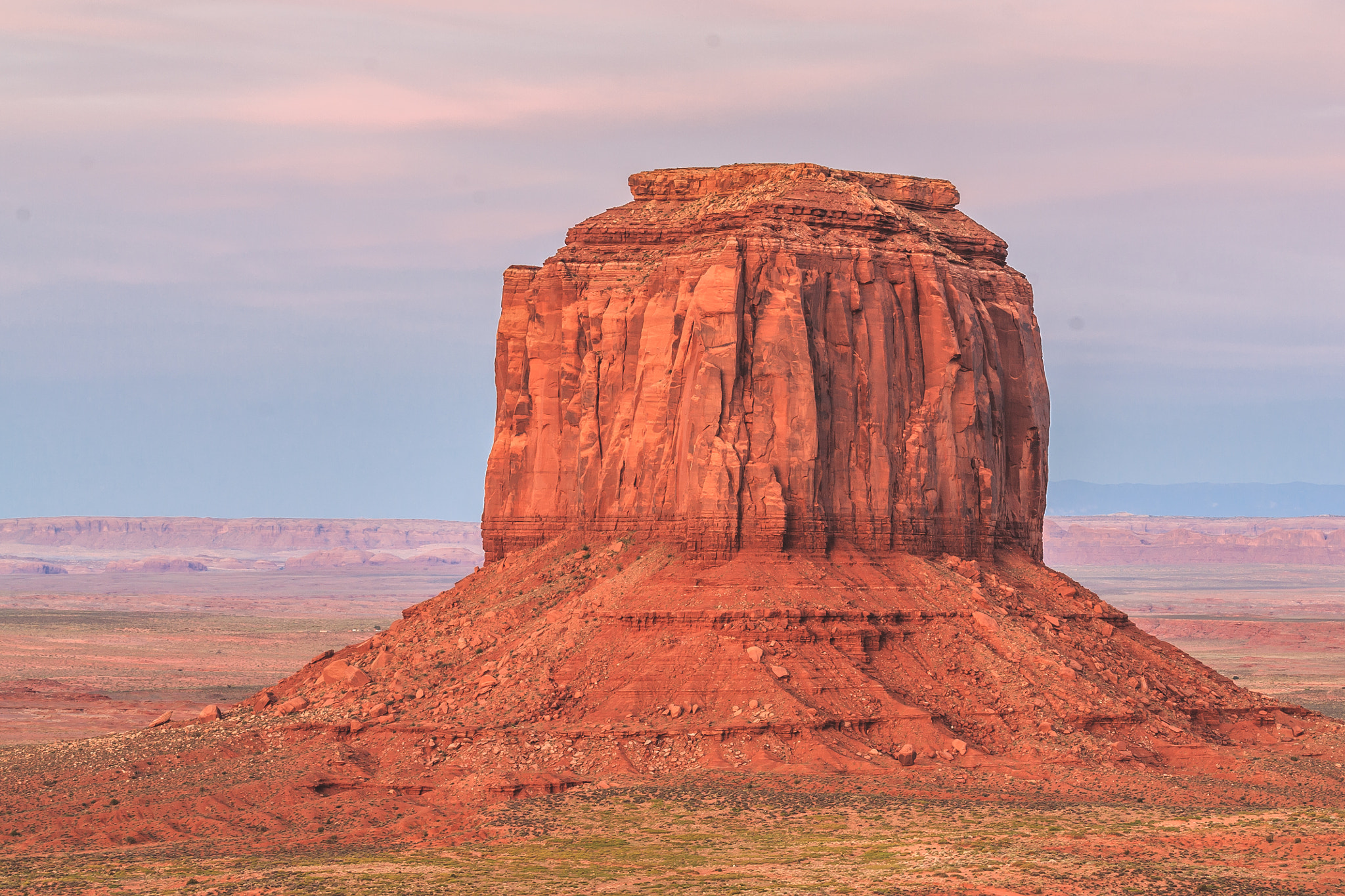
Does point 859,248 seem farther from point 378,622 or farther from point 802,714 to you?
point 378,622

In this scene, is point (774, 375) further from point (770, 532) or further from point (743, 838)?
point (743, 838)

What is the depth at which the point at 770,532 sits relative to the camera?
59.8m

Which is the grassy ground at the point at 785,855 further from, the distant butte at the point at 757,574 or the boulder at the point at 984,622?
the boulder at the point at 984,622

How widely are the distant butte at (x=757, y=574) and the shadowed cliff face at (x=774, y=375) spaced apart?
0.11m

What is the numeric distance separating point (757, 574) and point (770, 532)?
1588 millimetres

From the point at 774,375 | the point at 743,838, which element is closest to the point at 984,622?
the point at 774,375

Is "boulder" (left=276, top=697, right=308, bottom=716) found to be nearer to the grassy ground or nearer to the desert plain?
the desert plain

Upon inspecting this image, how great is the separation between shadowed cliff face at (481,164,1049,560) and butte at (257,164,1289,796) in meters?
0.10

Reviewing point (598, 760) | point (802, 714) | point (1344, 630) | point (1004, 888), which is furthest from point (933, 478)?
point (1344, 630)

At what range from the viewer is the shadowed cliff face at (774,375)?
60719mm

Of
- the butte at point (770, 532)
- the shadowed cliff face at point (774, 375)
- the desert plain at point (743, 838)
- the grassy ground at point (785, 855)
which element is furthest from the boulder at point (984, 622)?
the grassy ground at point (785, 855)

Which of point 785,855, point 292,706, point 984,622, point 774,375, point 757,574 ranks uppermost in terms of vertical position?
point 774,375

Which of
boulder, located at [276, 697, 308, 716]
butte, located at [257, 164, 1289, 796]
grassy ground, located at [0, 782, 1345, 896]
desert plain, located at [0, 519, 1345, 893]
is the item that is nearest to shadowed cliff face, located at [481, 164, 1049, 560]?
butte, located at [257, 164, 1289, 796]

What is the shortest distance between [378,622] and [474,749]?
13192 cm
